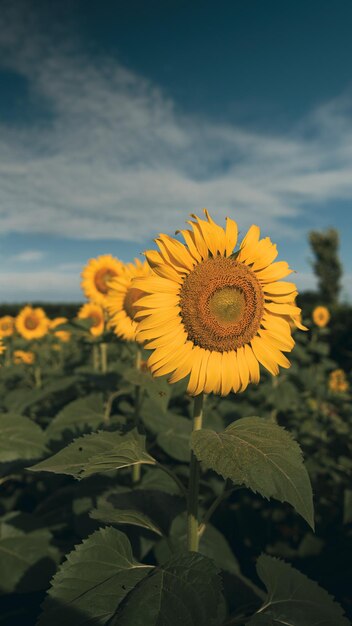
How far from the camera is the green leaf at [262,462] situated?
5.30ft

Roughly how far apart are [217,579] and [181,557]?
0.16m

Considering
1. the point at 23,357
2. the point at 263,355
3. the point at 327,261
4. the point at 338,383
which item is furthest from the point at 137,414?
the point at 327,261

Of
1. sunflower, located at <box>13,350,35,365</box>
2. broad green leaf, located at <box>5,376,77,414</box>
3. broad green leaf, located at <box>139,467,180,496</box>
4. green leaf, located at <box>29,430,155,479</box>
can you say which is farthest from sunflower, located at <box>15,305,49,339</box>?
green leaf, located at <box>29,430,155,479</box>

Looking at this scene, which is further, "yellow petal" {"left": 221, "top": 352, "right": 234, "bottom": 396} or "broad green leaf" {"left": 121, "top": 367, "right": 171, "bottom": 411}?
"broad green leaf" {"left": 121, "top": 367, "right": 171, "bottom": 411}

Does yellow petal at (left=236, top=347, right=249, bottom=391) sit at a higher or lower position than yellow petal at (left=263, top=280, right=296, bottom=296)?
lower

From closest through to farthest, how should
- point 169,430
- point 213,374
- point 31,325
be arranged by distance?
1. point 213,374
2. point 169,430
3. point 31,325

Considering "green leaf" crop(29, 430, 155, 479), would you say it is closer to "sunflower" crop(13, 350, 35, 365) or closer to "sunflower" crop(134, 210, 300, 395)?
"sunflower" crop(134, 210, 300, 395)

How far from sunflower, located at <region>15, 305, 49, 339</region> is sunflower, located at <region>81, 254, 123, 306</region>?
3.50 metres

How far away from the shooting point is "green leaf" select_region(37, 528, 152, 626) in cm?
167

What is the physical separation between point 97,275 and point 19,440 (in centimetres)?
271

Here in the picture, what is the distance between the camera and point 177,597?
162 centimetres

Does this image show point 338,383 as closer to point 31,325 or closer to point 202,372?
point 31,325

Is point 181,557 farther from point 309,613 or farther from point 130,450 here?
point 309,613

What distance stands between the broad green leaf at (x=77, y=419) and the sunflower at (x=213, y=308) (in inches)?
53.3
